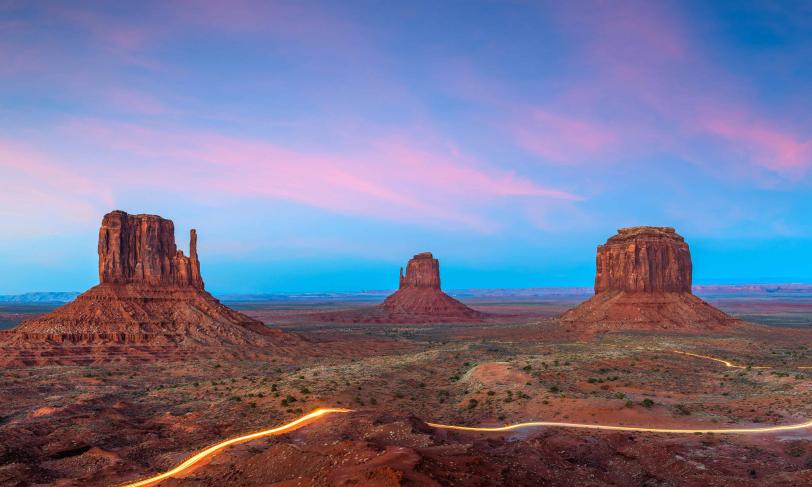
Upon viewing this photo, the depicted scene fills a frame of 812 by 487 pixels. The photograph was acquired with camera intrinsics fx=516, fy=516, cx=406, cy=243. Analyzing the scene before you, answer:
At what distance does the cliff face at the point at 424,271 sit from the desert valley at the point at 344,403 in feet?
272

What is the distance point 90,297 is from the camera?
65.2 m

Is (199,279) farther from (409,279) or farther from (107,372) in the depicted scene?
(409,279)

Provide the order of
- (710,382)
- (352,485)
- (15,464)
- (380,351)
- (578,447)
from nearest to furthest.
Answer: (352,485), (15,464), (578,447), (710,382), (380,351)

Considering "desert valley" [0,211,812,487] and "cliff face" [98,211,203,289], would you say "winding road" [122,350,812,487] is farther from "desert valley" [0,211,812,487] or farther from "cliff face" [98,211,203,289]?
"cliff face" [98,211,203,289]

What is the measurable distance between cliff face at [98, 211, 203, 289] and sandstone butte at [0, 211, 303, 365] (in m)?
0.12

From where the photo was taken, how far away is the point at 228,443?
2417cm

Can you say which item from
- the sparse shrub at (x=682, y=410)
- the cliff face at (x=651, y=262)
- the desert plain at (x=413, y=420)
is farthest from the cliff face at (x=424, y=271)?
the sparse shrub at (x=682, y=410)

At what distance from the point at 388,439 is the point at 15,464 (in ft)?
51.0

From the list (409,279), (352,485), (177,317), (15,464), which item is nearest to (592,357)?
(352,485)

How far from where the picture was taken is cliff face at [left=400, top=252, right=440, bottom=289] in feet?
536

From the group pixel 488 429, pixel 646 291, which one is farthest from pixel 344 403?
pixel 646 291

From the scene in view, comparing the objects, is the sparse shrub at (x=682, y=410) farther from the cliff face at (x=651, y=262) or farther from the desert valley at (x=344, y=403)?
the cliff face at (x=651, y=262)

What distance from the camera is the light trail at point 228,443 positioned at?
2023 cm

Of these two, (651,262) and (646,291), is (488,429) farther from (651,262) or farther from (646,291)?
(651,262)
